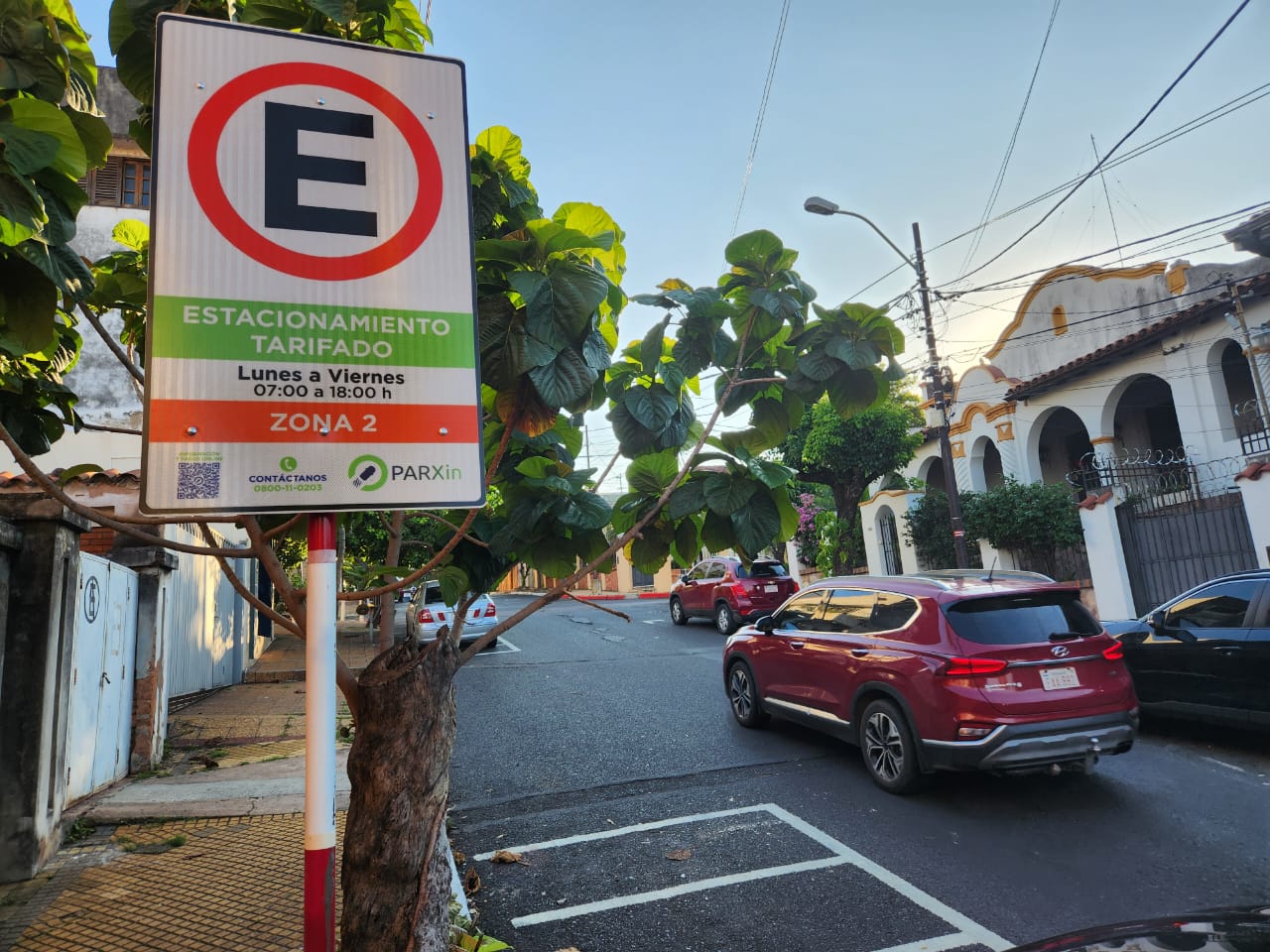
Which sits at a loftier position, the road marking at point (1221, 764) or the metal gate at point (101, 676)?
the metal gate at point (101, 676)

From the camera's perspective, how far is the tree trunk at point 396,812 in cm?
240

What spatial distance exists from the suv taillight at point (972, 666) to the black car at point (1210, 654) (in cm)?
241

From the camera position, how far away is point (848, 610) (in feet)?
23.0

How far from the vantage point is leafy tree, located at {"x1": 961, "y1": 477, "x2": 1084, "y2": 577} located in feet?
51.6

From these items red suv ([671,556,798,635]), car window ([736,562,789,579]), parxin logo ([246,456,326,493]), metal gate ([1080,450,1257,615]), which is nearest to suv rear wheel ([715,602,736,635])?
red suv ([671,556,798,635])

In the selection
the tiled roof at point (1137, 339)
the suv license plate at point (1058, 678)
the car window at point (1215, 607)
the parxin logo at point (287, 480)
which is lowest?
the suv license plate at point (1058, 678)

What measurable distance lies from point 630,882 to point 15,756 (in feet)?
11.6

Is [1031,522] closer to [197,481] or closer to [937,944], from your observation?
[937,944]

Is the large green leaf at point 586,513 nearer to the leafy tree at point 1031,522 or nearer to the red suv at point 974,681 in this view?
the red suv at point 974,681

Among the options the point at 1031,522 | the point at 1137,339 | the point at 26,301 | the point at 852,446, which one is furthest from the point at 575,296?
the point at 852,446

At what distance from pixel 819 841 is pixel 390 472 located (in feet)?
14.4

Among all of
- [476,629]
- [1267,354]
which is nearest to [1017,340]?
[1267,354]

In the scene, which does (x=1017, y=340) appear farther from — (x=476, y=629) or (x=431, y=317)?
(x=431, y=317)

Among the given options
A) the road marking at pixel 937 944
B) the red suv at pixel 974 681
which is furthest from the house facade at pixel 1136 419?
the road marking at pixel 937 944
